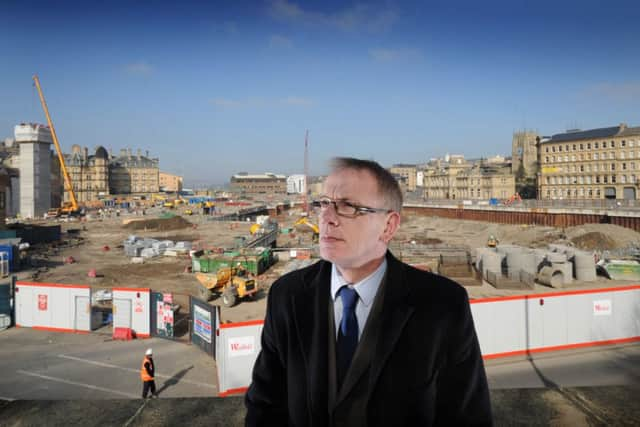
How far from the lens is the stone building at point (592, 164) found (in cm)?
7400

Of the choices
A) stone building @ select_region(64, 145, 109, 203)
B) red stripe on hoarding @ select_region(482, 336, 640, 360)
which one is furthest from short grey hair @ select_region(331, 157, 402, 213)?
stone building @ select_region(64, 145, 109, 203)

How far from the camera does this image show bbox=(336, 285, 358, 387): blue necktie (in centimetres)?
200

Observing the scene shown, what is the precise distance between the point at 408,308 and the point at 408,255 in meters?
30.0

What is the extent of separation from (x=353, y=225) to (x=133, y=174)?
168734mm

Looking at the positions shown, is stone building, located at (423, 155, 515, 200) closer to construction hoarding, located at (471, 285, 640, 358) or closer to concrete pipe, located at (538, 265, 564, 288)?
concrete pipe, located at (538, 265, 564, 288)

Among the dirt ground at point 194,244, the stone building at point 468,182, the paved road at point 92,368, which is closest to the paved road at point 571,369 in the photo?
the paved road at point 92,368

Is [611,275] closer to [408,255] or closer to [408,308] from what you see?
[408,255]

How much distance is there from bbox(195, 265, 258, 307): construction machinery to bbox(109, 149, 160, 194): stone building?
5619 inches

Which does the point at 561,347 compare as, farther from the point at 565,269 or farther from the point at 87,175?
the point at 87,175

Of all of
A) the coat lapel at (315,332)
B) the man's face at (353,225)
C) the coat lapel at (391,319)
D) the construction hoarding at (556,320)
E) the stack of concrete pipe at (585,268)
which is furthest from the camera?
the stack of concrete pipe at (585,268)

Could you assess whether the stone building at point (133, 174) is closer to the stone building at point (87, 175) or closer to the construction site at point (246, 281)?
the stone building at point (87, 175)

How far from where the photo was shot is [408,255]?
31219mm

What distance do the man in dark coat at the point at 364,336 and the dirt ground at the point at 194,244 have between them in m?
18.5

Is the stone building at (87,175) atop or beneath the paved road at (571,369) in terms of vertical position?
atop
